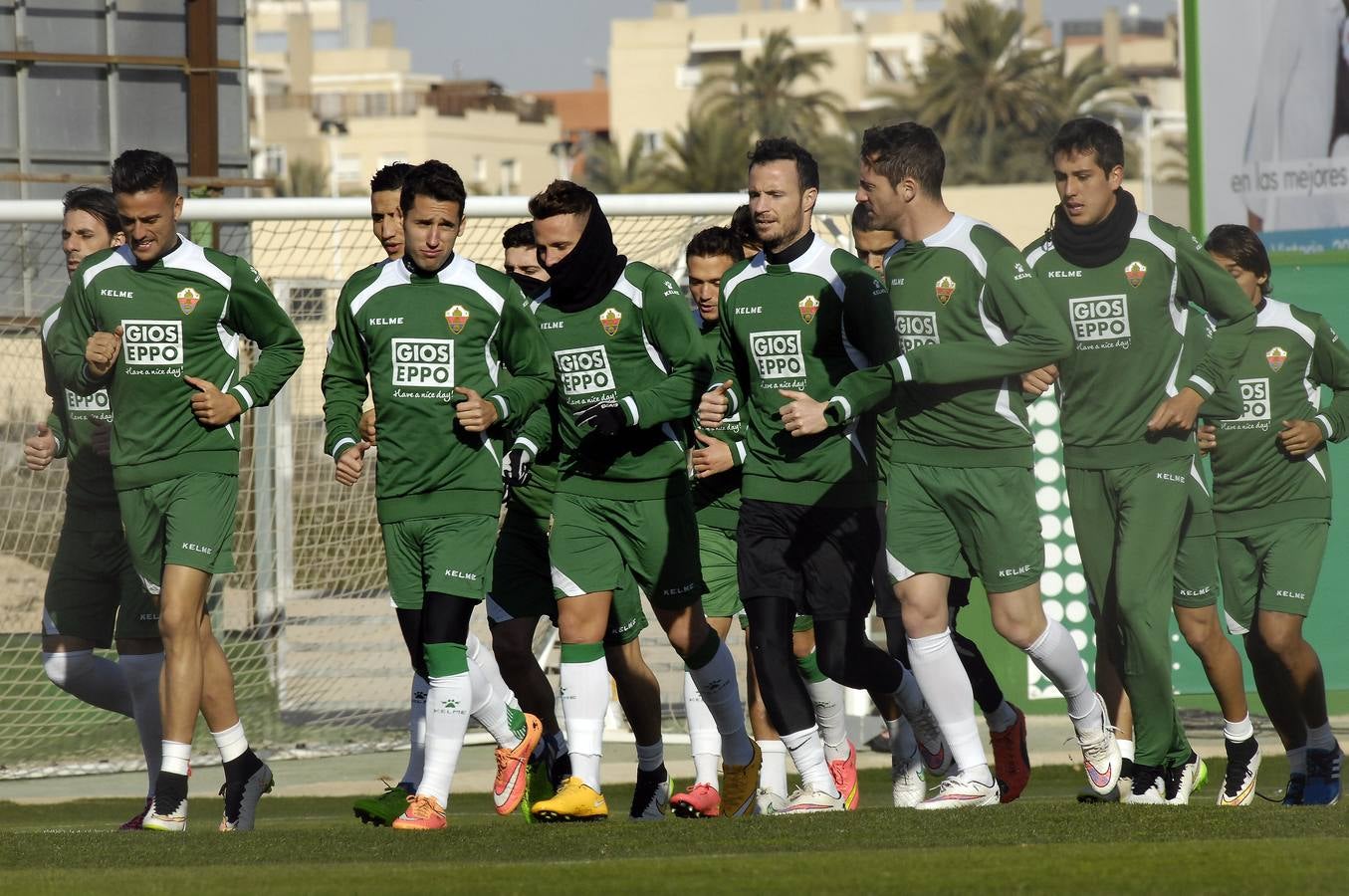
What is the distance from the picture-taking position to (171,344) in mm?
8023

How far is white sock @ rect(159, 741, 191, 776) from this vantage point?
25.9 ft

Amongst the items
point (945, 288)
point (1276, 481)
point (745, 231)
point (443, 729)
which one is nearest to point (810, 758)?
point (443, 729)

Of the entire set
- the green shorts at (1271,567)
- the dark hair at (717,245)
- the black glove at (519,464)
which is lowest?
the green shorts at (1271,567)

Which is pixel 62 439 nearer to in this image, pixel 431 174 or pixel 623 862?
pixel 431 174

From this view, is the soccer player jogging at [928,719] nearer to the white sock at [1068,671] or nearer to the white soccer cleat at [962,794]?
the white sock at [1068,671]

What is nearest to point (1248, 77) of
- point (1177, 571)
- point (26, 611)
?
point (1177, 571)

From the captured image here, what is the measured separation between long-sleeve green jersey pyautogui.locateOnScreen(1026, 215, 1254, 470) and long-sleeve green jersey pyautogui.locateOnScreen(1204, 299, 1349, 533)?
115cm

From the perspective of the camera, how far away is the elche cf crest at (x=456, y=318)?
7555 mm

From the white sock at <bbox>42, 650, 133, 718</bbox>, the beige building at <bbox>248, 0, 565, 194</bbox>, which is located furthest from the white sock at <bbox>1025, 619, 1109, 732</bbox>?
the beige building at <bbox>248, 0, 565, 194</bbox>

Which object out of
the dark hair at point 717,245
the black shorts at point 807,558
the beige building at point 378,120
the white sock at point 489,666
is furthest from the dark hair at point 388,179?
the beige building at point 378,120

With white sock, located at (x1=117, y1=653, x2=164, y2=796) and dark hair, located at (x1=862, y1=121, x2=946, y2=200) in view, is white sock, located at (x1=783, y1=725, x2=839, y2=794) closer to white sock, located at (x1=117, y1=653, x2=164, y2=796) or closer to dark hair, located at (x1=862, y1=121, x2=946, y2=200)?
dark hair, located at (x1=862, y1=121, x2=946, y2=200)

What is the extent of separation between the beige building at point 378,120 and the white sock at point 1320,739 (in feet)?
291

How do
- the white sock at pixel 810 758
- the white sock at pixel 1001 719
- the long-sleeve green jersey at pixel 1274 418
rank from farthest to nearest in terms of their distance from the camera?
1. the long-sleeve green jersey at pixel 1274 418
2. the white sock at pixel 1001 719
3. the white sock at pixel 810 758

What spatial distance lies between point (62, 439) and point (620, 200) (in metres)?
3.69
